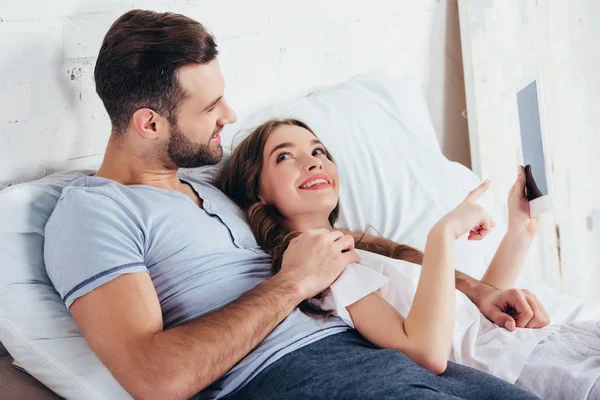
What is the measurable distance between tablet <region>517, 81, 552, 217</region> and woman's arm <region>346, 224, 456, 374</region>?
10.2 inches

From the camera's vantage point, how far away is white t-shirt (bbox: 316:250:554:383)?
49.8 inches

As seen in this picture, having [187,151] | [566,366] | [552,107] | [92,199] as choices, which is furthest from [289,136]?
[552,107]

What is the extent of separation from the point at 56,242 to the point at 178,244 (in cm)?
21

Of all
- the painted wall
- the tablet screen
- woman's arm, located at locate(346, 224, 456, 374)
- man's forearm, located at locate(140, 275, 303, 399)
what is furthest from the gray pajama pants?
the painted wall

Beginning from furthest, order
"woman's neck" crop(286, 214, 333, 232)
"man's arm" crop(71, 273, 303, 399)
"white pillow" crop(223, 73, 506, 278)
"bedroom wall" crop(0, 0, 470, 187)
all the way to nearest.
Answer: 1. "white pillow" crop(223, 73, 506, 278)
2. "woman's neck" crop(286, 214, 333, 232)
3. "bedroom wall" crop(0, 0, 470, 187)
4. "man's arm" crop(71, 273, 303, 399)

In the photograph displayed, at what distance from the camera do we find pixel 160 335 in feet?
3.66

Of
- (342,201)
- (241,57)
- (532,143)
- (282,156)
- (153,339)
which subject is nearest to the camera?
(153,339)

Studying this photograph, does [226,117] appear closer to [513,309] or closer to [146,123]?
[146,123]

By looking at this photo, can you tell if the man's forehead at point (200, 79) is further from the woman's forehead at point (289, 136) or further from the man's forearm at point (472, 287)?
the man's forearm at point (472, 287)

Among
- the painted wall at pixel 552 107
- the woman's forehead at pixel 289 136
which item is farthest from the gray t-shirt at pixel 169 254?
the painted wall at pixel 552 107

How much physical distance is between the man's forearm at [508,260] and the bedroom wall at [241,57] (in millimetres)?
737

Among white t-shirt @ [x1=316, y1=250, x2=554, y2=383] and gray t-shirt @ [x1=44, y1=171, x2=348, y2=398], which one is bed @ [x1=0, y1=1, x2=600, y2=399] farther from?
white t-shirt @ [x1=316, y1=250, x2=554, y2=383]

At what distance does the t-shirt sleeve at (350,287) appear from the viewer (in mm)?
1266

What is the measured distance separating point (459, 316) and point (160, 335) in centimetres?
59
